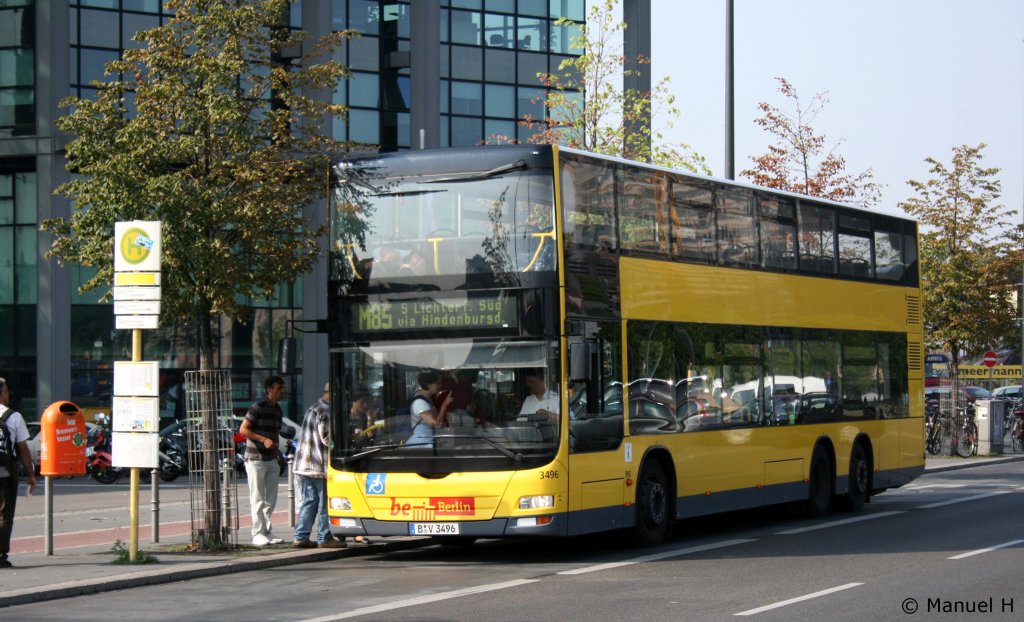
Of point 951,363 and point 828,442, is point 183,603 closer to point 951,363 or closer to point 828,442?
point 828,442

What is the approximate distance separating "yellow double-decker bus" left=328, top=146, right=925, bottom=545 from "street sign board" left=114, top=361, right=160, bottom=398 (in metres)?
1.85

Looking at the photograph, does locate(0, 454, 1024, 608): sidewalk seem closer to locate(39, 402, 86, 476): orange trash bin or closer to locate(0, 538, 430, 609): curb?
locate(0, 538, 430, 609): curb

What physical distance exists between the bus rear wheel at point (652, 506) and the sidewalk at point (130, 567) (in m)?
2.86

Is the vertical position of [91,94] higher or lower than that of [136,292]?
higher

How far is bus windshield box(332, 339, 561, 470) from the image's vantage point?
14.3 m

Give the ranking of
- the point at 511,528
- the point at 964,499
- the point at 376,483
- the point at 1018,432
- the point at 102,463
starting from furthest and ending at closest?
1. the point at 1018,432
2. the point at 102,463
3. the point at 964,499
4. the point at 376,483
5. the point at 511,528

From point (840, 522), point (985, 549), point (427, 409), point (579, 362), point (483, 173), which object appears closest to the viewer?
point (579, 362)

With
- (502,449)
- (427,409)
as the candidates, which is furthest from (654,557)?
(427,409)

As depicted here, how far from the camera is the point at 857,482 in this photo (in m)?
21.4

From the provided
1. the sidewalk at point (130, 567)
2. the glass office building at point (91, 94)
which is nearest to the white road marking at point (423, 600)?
the sidewalk at point (130, 567)

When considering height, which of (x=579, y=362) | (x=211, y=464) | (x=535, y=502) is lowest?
(x=535, y=502)

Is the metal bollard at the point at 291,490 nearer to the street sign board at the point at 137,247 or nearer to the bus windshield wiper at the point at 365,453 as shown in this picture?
the bus windshield wiper at the point at 365,453

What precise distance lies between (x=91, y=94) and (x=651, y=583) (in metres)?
31.2

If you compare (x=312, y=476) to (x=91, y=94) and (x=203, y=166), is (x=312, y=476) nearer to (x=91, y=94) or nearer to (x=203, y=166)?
(x=203, y=166)
